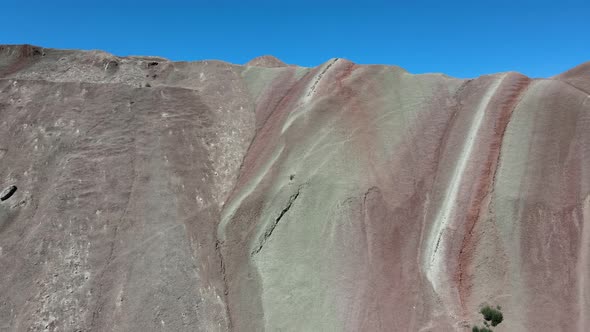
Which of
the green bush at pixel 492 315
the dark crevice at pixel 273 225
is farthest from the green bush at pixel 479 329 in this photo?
the dark crevice at pixel 273 225

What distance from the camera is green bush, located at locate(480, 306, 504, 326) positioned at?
50.2 feet

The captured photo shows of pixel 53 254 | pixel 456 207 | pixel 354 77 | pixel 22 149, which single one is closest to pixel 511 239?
pixel 456 207

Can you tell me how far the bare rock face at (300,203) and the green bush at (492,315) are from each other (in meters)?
0.36

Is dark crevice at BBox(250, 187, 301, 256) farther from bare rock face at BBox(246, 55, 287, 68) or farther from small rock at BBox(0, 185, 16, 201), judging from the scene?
bare rock face at BBox(246, 55, 287, 68)

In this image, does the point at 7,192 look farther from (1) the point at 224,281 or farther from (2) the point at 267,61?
(2) the point at 267,61

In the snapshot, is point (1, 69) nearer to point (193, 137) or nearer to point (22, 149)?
point (22, 149)

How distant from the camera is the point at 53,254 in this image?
17688 mm

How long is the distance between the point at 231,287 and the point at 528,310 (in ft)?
36.5

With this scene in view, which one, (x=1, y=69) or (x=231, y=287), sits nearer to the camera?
(x=231, y=287)

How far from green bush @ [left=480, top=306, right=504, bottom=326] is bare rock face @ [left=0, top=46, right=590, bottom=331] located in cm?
36

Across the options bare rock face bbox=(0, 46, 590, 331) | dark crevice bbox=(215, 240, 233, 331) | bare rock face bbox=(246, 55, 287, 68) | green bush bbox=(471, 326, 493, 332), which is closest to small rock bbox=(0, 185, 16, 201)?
bare rock face bbox=(0, 46, 590, 331)

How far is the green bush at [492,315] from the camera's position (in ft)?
50.2

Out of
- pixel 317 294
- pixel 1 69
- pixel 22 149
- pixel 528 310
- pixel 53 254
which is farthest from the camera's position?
pixel 1 69

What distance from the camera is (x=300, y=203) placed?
18.6m
